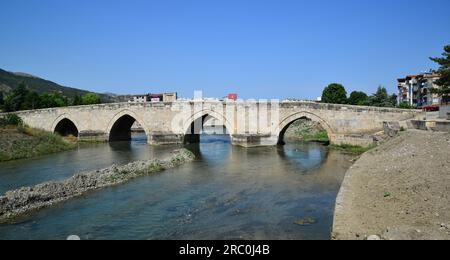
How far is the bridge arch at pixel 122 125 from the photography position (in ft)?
124

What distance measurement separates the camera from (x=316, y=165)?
70.4 feet

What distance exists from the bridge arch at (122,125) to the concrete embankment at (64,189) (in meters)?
18.3

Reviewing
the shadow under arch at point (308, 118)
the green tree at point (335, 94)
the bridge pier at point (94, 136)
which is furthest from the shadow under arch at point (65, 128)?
the green tree at point (335, 94)

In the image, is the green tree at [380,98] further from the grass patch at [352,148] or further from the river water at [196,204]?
the river water at [196,204]

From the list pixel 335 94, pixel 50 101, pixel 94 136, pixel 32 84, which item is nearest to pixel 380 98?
pixel 335 94

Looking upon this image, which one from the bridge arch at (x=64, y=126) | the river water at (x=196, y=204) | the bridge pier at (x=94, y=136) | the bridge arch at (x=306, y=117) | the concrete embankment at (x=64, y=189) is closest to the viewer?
the river water at (x=196, y=204)

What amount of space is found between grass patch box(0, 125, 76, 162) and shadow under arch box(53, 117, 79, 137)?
985cm

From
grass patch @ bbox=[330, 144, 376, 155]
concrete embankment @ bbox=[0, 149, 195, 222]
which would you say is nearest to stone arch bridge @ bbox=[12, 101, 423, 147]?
grass patch @ bbox=[330, 144, 376, 155]

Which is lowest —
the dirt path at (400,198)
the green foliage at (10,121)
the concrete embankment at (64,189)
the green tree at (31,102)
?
the concrete embankment at (64,189)

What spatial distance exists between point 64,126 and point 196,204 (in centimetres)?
3630

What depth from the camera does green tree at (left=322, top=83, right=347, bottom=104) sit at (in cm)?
5050

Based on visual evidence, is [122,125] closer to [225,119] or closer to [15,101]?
[225,119]
